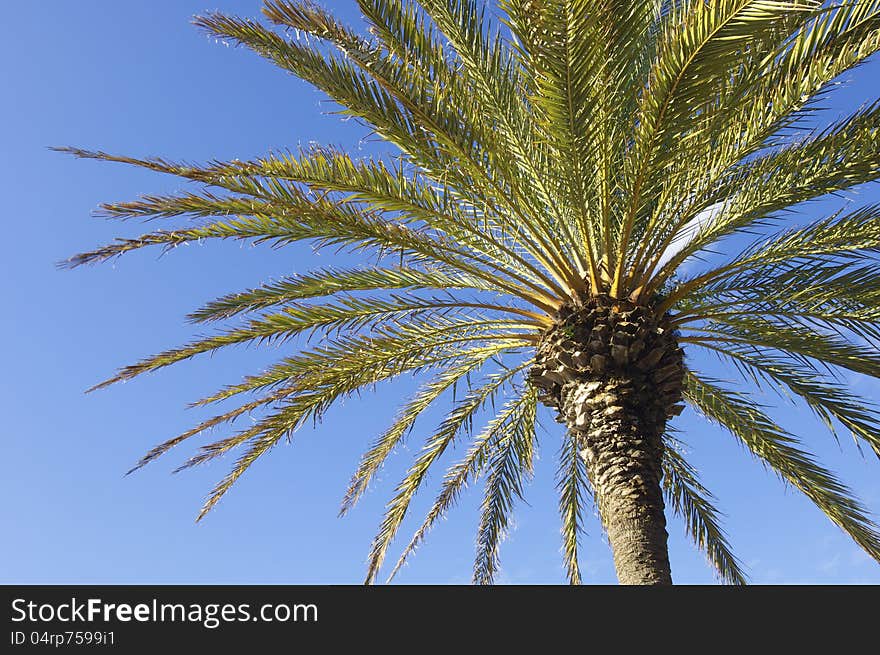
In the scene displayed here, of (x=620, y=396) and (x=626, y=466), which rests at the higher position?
(x=620, y=396)

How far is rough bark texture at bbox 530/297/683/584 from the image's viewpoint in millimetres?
6629

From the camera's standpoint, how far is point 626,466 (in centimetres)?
671

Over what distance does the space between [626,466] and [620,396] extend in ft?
2.04

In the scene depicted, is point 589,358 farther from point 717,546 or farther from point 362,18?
point 717,546

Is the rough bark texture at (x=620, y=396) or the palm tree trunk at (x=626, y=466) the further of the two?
the rough bark texture at (x=620, y=396)

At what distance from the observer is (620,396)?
689 cm

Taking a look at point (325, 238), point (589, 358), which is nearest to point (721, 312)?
point (589, 358)

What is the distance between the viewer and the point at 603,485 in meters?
6.82

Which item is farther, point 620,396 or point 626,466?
point 620,396

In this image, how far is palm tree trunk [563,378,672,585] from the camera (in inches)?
251

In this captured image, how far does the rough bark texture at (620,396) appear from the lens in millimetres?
6629

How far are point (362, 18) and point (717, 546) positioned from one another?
7868 mm

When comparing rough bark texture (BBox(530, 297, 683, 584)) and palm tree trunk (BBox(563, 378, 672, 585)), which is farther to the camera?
rough bark texture (BBox(530, 297, 683, 584))
